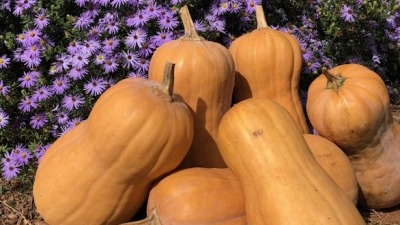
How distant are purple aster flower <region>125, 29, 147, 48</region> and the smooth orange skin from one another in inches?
19.0

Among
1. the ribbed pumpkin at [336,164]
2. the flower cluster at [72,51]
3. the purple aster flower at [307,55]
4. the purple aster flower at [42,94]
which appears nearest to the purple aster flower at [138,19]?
the flower cluster at [72,51]

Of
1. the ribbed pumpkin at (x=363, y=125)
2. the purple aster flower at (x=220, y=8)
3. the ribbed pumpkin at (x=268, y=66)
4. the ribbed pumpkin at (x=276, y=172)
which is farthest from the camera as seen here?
the purple aster flower at (x=220, y=8)

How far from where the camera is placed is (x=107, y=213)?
203cm

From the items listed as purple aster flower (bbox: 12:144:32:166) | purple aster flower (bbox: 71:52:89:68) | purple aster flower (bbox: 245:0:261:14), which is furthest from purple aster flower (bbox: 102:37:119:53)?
purple aster flower (bbox: 245:0:261:14)

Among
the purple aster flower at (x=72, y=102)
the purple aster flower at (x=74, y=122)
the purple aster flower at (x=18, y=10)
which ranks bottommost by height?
the purple aster flower at (x=74, y=122)

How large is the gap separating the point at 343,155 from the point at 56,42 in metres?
1.69

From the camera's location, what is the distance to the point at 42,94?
2.64 meters

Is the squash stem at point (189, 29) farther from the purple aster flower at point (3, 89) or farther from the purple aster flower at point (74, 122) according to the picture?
the purple aster flower at point (3, 89)

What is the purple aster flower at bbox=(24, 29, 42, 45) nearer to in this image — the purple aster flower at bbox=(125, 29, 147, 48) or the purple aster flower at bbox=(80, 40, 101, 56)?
the purple aster flower at bbox=(80, 40, 101, 56)

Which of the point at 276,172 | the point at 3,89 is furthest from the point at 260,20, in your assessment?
the point at 3,89

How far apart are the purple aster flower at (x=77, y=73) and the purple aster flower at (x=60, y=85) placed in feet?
0.20

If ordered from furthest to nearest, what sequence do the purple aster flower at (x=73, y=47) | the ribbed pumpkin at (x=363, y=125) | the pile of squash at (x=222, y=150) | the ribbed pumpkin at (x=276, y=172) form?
the purple aster flower at (x=73, y=47), the ribbed pumpkin at (x=363, y=125), the pile of squash at (x=222, y=150), the ribbed pumpkin at (x=276, y=172)

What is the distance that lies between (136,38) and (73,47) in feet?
1.13

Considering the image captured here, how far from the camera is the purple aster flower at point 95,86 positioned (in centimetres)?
257
